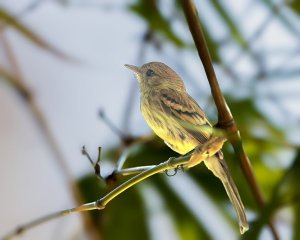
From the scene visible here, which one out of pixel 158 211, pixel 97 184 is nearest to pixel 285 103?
pixel 158 211

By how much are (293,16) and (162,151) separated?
11.7 inches

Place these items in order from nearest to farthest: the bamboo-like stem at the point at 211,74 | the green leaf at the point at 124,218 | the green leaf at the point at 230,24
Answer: the bamboo-like stem at the point at 211,74 → the green leaf at the point at 230,24 → the green leaf at the point at 124,218

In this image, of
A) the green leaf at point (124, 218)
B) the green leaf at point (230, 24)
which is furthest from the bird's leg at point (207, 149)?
the green leaf at point (124, 218)

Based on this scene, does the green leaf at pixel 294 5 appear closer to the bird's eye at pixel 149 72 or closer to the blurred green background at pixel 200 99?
the blurred green background at pixel 200 99

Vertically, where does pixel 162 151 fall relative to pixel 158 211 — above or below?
above

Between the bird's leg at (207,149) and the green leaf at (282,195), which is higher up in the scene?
the bird's leg at (207,149)

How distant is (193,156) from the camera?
12.6 inches

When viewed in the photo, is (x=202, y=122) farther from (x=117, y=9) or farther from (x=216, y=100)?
(x=117, y=9)

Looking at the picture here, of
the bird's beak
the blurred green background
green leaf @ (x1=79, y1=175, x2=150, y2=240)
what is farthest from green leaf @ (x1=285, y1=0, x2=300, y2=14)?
green leaf @ (x1=79, y1=175, x2=150, y2=240)

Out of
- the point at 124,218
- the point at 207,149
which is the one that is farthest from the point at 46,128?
the point at 207,149

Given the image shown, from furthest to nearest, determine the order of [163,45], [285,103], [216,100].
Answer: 1. [163,45]
2. [285,103]
3. [216,100]

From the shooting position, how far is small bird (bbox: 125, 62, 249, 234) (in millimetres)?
360

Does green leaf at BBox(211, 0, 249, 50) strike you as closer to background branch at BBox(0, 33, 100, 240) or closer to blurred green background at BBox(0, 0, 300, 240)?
blurred green background at BBox(0, 0, 300, 240)

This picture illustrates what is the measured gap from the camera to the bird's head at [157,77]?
366 mm
